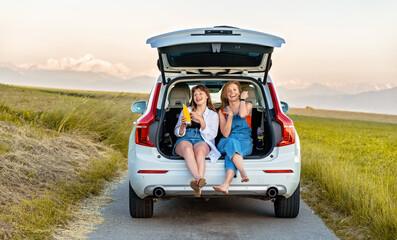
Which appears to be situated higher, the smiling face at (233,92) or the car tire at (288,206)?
the smiling face at (233,92)

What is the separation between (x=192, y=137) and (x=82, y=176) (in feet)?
10.6

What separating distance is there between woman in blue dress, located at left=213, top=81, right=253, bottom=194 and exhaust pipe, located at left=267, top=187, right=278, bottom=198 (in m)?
0.28

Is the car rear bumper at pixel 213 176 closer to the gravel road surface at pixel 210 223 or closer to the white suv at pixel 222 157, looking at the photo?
the white suv at pixel 222 157

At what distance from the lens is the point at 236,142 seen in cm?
532

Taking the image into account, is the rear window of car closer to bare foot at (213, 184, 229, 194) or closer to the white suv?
the white suv

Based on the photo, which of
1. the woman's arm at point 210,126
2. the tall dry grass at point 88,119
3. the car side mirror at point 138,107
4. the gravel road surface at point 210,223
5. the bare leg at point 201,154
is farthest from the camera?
the tall dry grass at point 88,119

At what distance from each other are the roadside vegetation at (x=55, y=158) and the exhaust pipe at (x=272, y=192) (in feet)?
7.23

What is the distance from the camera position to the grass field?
5.15 meters

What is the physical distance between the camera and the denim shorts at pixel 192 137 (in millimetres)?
5535

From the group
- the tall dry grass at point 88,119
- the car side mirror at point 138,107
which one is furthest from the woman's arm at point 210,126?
the tall dry grass at point 88,119

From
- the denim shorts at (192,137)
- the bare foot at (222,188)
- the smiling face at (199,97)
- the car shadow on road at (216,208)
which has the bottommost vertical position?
the car shadow on road at (216,208)

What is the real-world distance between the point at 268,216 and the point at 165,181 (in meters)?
1.49

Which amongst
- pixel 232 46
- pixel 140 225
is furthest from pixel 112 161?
pixel 232 46

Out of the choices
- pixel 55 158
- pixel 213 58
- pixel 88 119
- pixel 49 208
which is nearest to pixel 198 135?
pixel 213 58
